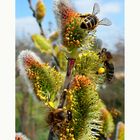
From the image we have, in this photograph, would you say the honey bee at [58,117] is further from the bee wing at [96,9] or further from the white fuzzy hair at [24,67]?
the bee wing at [96,9]

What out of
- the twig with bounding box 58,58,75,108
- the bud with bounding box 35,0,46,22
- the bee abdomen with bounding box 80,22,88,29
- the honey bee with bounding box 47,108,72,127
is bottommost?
the honey bee with bounding box 47,108,72,127

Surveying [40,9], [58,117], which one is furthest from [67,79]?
[40,9]

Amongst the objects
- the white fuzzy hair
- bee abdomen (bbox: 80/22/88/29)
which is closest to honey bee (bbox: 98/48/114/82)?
bee abdomen (bbox: 80/22/88/29)

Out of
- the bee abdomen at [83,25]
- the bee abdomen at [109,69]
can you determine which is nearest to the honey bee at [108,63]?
the bee abdomen at [109,69]

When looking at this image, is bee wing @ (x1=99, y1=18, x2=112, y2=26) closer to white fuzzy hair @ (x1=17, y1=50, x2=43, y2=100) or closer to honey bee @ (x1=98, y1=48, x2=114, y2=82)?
honey bee @ (x1=98, y1=48, x2=114, y2=82)

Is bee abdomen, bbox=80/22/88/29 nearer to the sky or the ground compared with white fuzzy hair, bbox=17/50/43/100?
nearer to the sky

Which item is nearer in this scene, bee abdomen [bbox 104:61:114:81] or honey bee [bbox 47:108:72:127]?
honey bee [bbox 47:108:72:127]

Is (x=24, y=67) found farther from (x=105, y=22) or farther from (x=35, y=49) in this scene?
(x=105, y=22)
